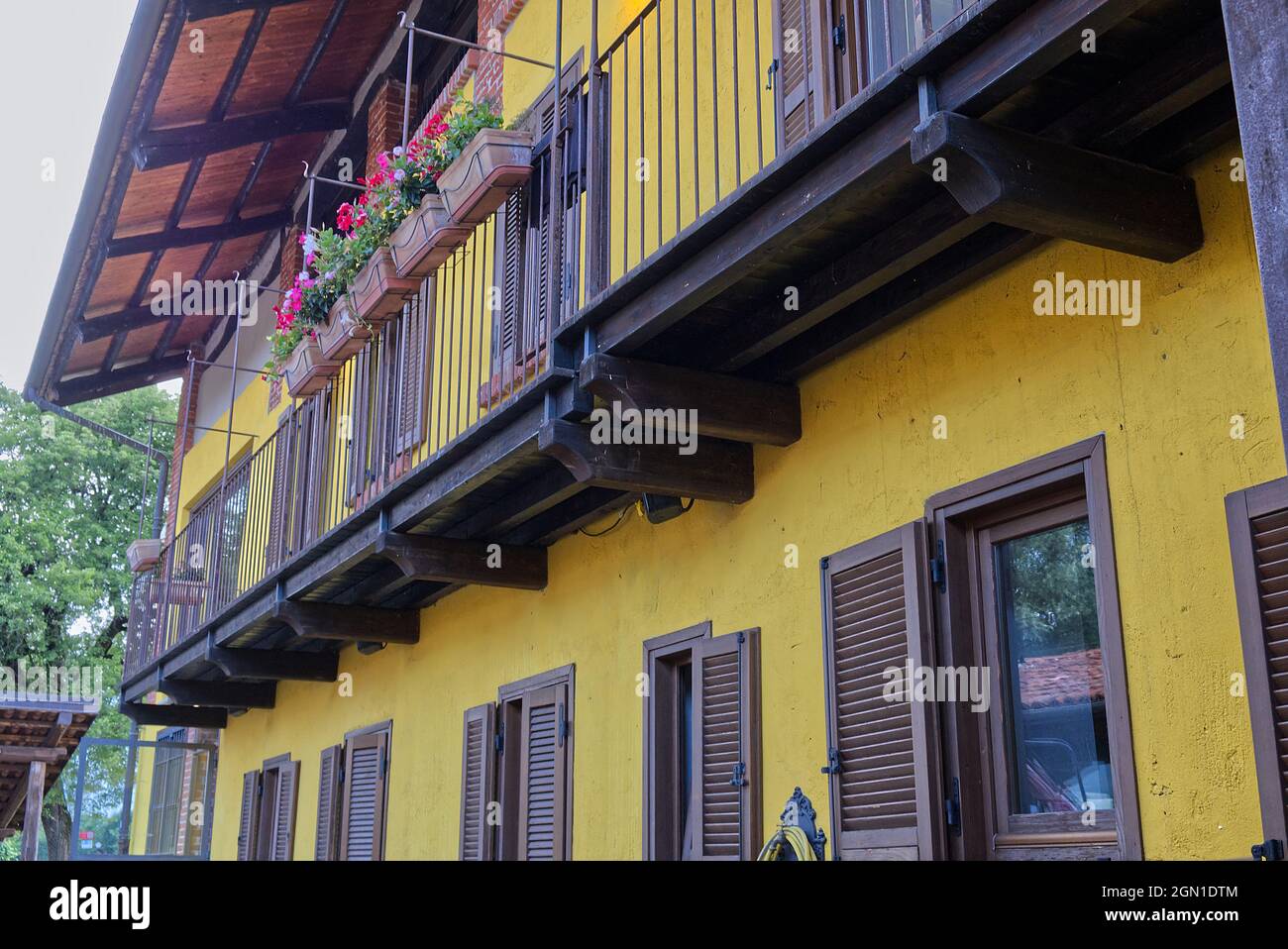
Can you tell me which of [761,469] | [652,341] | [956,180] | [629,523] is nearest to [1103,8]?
[956,180]

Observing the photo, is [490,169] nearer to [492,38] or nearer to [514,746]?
[514,746]

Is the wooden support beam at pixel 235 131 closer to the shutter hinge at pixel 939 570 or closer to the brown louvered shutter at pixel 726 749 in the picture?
the brown louvered shutter at pixel 726 749

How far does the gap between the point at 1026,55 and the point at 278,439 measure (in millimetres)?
8141

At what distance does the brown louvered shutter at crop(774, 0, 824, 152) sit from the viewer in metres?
5.66

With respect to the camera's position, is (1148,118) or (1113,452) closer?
(1148,118)

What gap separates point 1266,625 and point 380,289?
5885mm

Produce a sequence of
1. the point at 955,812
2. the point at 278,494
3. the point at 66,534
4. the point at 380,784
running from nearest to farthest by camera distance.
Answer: the point at 955,812
the point at 380,784
the point at 278,494
the point at 66,534

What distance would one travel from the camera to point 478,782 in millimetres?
8438

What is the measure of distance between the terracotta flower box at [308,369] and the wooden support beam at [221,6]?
2772 millimetres

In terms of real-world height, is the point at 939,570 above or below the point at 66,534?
below

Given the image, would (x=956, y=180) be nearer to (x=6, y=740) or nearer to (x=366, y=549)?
(x=366, y=549)

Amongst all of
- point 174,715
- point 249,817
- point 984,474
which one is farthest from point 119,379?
point 984,474

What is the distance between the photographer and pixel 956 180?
3.72 m

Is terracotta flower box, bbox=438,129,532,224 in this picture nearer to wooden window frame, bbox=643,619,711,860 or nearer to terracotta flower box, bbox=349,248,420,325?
terracotta flower box, bbox=349,248,420,325
